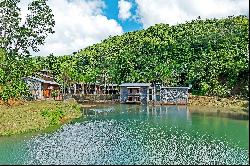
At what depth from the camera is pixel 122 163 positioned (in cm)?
→ 2070

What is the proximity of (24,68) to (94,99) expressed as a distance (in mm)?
19696

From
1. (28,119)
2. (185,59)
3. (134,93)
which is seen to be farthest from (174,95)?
(28,119)

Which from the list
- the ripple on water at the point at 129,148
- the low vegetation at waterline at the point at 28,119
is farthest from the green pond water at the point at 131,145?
the low vegetation at waterline at the point at 28,119

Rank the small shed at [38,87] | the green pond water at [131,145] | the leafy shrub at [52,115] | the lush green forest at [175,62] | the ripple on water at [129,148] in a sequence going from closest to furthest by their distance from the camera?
the ripple on water at [129,148] < the green pond water at [131,145] < the leafy shrub at [52,115] < the small shed at [38,87] < the lush green forest at [175,62]

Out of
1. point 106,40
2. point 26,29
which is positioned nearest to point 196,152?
point 26,29

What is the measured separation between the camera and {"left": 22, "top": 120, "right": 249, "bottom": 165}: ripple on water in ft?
71.1

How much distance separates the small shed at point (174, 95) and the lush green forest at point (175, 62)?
4568mm

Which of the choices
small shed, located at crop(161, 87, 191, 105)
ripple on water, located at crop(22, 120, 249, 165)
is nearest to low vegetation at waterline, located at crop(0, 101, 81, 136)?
ripple on water, located at crop(22, 120, 249, 165)

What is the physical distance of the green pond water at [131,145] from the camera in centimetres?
2183

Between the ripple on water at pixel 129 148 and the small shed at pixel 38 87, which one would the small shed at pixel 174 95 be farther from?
the ripple on water at pixel 129 148

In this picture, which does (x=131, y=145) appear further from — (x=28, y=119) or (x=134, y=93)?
(x=134, y=93)

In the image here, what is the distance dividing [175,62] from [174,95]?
1532 centimetres

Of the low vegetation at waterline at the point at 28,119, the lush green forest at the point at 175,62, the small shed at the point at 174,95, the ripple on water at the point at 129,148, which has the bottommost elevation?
the ripple on water at the point at 129,148

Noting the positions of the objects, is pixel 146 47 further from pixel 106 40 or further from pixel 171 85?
pixel 106 40
